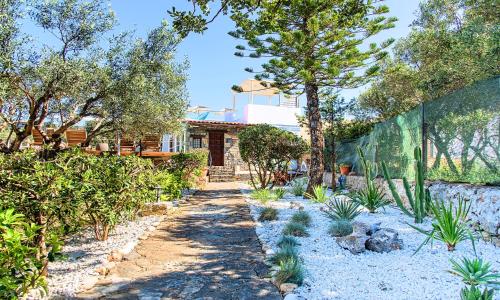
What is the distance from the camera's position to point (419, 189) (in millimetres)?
5887

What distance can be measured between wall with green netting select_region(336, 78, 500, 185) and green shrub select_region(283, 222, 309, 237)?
282 cm

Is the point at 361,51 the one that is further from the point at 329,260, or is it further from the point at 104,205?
the point at 104,205

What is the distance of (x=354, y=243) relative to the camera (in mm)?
4645

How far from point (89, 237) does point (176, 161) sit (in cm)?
615

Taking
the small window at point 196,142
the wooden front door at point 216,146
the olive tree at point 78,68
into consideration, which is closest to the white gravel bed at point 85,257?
the olive tree at point 78,68

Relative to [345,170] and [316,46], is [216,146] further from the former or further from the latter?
[316,46]

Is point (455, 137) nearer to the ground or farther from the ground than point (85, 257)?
farther from the ground

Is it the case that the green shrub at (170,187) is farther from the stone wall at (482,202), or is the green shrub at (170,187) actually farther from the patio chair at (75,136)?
the stone wall at (482,202)

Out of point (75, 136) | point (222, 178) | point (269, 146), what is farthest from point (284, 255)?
point (222, 178)

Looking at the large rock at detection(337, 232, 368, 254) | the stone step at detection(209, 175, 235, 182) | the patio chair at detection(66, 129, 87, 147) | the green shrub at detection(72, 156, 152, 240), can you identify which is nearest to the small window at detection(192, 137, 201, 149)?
the stone step at detection(209, 175, 235, 182)

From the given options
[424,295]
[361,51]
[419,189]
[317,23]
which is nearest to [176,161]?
[317,23]

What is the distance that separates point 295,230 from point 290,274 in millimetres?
2022

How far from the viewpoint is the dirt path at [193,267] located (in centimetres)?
343

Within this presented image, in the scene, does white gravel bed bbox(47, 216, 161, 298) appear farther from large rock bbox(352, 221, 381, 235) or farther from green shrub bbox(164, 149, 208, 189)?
green shrub bbox(164, 149, 208, 189)
